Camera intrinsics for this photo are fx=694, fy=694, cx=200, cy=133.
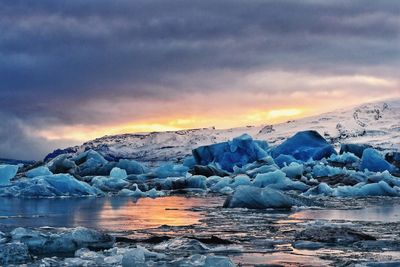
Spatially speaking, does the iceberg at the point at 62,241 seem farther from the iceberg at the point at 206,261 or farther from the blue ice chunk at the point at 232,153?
the blue ice chunk at the point at 232,153

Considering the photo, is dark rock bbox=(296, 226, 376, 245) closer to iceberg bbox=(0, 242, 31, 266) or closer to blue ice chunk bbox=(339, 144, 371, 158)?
iceberg bbox=(0, 242, 31, 266)

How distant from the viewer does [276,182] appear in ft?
68.0

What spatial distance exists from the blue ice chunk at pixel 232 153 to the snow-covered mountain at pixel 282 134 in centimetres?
4003

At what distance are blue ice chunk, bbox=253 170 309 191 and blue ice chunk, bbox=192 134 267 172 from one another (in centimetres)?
1180

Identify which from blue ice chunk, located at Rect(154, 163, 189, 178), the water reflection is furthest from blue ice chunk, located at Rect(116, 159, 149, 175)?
the water reflection

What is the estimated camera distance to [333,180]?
24.0 metres

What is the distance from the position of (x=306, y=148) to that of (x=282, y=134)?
2184 inches

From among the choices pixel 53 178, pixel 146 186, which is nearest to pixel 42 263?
pixel 53 178

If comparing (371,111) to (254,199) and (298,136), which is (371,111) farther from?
(254,199)

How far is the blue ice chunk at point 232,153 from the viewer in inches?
1298

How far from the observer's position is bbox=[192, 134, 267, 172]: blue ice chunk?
108 feet

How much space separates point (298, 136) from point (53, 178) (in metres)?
A: 20.2

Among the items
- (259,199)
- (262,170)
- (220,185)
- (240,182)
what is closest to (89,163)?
(262,170)

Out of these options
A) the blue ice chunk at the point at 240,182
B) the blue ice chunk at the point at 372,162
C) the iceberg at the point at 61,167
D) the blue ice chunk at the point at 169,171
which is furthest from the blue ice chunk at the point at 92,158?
the blue ice chunk at the point at 372,162
